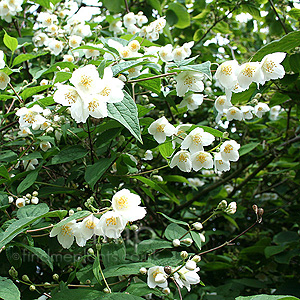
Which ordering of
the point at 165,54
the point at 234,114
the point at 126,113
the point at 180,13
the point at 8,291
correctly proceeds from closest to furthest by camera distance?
1. the point at 8,291
2. the point at 126,113
3. the point at 165,54
4. the point at 234,114
5. the point at 180,13

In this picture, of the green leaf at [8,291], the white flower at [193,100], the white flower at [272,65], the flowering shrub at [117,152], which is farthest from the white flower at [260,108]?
the green leaf at [8,291]

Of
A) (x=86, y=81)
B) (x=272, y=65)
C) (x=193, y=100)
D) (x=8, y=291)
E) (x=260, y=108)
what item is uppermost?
(x=86, y=81)

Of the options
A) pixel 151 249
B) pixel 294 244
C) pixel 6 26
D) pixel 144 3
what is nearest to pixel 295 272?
pixel 294 244

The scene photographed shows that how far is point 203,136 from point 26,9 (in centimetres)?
207

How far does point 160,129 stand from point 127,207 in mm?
399

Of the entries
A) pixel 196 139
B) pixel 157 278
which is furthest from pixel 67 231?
pixel 196 139

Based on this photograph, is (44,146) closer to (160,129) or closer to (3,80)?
(3,80)

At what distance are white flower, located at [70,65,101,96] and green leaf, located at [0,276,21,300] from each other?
64 centimetres

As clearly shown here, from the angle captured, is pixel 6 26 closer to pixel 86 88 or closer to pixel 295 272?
pixel 86 88

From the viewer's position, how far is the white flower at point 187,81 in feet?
4.64

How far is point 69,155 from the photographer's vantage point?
141 cm

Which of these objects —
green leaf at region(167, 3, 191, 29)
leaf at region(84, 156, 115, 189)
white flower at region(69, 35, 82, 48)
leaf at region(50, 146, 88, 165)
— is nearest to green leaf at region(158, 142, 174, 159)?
leaf at region(84, 156, 115, 189)

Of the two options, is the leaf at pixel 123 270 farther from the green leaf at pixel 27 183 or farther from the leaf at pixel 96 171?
the green leaf at pixel 27 183

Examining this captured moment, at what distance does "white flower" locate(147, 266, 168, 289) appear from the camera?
111cm
